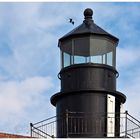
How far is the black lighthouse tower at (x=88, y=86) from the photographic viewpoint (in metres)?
16.3

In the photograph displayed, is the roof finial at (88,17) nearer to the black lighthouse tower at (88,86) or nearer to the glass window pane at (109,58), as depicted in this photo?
the black lighthouse tower at (88,86)

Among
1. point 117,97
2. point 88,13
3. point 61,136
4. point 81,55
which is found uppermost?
point 88,13

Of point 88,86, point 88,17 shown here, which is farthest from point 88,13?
point 88,86

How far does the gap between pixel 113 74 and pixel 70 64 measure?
1271 millimetres

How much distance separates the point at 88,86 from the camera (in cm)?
1661

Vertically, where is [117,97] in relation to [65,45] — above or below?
below

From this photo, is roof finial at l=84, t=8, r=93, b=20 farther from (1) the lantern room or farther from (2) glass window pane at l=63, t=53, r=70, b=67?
(2) glass window pane at l=63, t=53, r=70, b=67

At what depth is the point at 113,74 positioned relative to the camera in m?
17.1

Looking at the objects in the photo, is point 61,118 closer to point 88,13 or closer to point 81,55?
point 81,55

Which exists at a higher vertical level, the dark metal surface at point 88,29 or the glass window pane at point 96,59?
the dark metal surface at point 88,29

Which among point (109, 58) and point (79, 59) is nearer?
point (79, 59)

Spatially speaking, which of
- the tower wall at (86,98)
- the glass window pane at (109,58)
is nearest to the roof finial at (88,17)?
the glass window pane at (109,58)

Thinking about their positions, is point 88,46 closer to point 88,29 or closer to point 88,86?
point 88,29

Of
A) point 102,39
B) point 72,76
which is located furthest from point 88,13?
point 72,76
